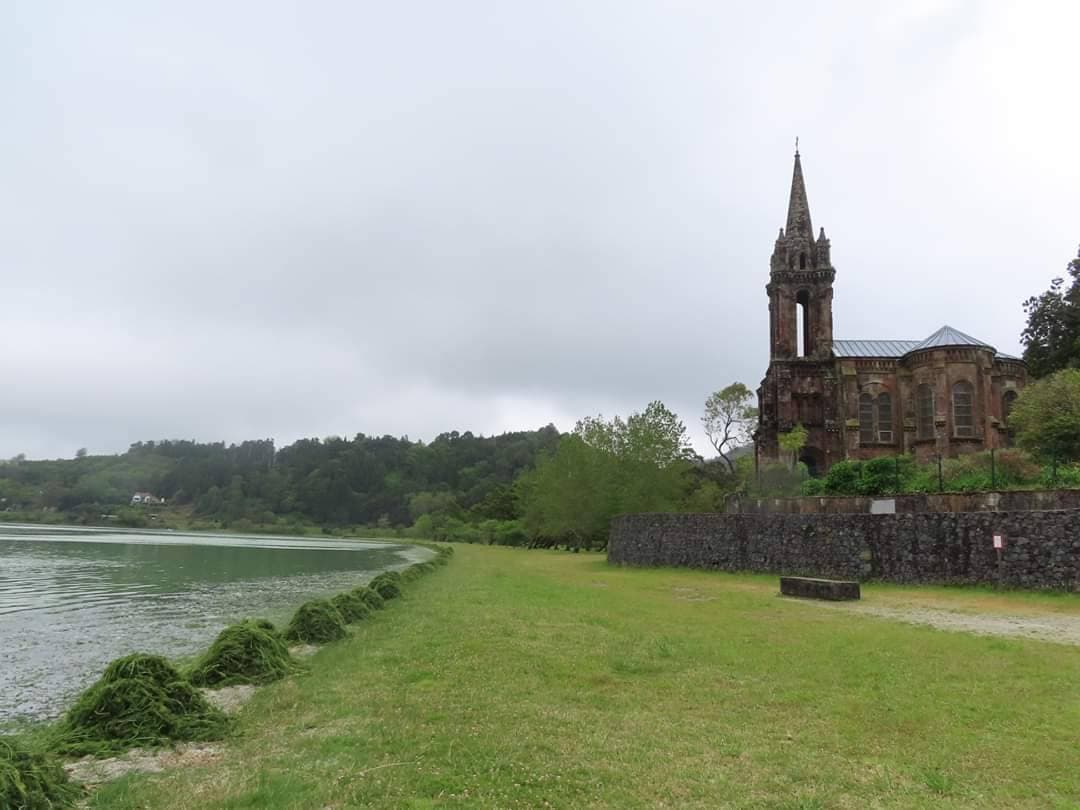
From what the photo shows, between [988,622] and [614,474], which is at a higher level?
[614,474]

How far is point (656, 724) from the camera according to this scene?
830 centimetres

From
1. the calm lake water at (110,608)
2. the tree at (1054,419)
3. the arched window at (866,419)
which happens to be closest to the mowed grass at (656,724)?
the calm lake water at (110,608)

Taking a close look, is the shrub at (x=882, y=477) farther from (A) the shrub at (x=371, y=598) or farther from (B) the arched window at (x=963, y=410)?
(A) the shrub at (x=371, y=598)

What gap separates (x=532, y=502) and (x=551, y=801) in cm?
6930

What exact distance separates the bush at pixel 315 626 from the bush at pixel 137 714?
677cm

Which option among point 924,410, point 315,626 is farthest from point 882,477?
point 315,626

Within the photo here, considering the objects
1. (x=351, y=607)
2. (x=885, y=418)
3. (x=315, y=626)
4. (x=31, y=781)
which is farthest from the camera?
(x=885, y=418)

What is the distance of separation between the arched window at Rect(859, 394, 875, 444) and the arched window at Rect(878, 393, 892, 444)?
1.70ft

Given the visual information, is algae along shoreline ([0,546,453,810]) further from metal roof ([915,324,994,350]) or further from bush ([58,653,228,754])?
metal roof ([915,324,994,350])

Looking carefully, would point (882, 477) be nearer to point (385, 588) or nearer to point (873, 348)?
point (385, 588)

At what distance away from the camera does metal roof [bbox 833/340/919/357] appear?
54.7 metres

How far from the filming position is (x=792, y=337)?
189ft

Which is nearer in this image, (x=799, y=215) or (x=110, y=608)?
(x=110, y=608)

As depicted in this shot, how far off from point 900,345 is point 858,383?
6485mm
